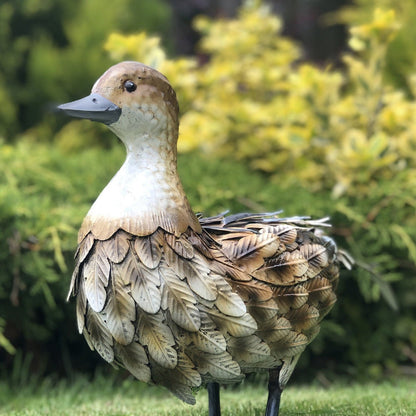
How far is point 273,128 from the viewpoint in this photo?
443 centimetres

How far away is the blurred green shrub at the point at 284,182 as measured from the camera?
3.37 meters

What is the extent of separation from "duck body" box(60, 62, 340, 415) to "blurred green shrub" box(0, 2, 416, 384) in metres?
1.28

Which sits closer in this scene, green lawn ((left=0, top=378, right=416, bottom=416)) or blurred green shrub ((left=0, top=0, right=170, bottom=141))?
green lawn ((left=0, top=378, right=416, bottom=416))

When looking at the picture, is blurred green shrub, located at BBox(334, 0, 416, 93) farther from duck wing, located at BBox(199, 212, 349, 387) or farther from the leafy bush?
duck wing, located at BBox(199, 212, 349, 387)

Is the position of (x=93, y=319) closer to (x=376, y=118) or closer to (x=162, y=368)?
(x=162, y=368)

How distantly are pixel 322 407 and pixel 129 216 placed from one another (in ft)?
4.23

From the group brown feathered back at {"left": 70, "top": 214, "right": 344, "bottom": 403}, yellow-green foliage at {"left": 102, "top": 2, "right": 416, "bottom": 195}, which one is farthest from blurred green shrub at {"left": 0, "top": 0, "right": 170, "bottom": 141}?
brown feathered back at {"left": 70, "top": 214, "right": 344, "bottom": 403}

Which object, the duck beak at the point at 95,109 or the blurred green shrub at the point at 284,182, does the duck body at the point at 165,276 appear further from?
the blurred green shrub at the point at 284,182

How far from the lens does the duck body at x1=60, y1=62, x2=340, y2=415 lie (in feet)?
6.05

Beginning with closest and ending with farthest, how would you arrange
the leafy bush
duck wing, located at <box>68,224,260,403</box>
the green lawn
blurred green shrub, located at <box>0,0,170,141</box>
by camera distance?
duck wing, located at <box>68,224,260,403</box>
the green lawn
the leafy bush
blurred green shrub, located at <box>0,0,170,141</box>

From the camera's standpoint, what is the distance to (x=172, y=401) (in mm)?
3148

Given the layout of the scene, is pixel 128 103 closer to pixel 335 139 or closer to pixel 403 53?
pixel 335 139

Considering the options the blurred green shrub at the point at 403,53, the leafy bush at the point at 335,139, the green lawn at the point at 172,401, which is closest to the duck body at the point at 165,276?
the green lawn at the point at 172,401

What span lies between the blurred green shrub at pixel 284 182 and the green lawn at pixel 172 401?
0.37m
